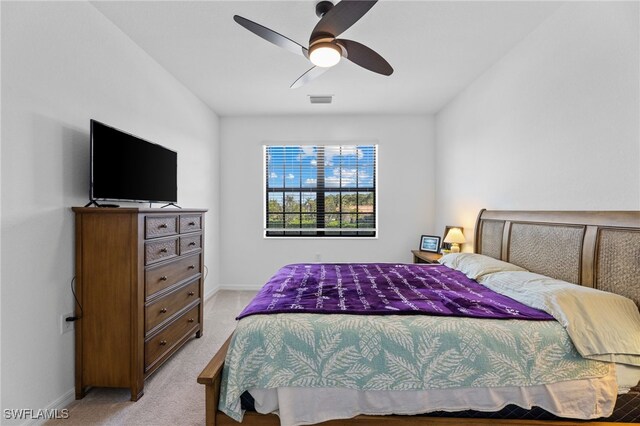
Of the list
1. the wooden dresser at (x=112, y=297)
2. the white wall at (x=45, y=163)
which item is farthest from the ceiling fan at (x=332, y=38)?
the wooden dresser at (x=112, y=297)

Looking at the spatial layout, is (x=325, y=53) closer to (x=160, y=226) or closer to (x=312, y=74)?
(x=312, y=74)

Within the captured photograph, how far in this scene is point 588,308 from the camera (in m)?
1.53

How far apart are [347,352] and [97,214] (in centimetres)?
178

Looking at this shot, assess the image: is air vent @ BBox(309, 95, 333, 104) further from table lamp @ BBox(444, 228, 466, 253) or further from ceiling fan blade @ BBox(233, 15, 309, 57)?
table lamp @ BBox(444, 228, 466, 253)

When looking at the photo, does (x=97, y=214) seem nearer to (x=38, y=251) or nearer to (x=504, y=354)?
(x=38, y=251)

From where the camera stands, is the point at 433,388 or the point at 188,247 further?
the point at 188,247

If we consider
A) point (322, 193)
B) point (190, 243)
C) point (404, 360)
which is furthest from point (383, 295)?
point (322, 193)

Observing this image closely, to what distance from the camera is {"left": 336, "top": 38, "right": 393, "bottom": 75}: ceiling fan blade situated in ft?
6.69

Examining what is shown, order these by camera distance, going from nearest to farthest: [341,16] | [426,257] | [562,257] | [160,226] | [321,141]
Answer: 1. [341,16]
2. [562,257]
3. [160,226]
4. [426,257]
5. [321,141]

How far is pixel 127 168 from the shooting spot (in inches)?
93.7

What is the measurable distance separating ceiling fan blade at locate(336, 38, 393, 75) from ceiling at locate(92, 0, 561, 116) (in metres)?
0.39

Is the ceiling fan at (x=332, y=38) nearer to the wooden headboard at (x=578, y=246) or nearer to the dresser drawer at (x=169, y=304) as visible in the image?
the wooden headboard at (x=578, y=246)

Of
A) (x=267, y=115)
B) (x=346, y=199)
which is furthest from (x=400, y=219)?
(x=267, y=115)

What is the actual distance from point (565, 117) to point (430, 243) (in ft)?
8.08
